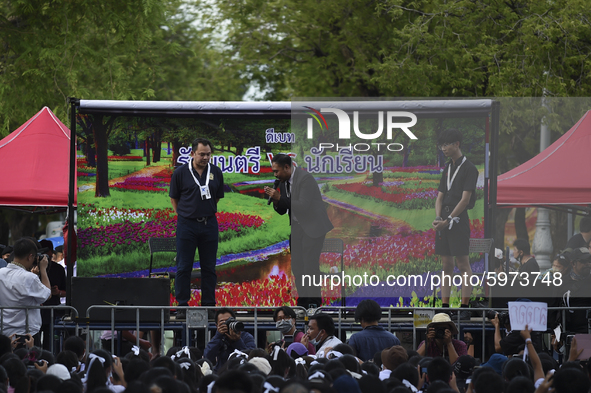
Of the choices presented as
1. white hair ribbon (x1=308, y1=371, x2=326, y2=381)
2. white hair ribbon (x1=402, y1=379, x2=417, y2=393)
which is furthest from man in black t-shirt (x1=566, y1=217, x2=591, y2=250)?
white hair ribbon (x1=308, y1=371, x2=326, y2=381)

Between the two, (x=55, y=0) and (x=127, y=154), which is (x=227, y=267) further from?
(x=55, y=0)

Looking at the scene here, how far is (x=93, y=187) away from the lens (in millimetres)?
10953

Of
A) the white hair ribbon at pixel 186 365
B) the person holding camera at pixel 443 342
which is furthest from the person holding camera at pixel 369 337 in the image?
the white hair ribbon at pixel 186 365

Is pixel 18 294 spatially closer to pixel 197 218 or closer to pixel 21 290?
pixel 21 290

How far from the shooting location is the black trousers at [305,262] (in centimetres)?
1077

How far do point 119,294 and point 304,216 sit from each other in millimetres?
2637

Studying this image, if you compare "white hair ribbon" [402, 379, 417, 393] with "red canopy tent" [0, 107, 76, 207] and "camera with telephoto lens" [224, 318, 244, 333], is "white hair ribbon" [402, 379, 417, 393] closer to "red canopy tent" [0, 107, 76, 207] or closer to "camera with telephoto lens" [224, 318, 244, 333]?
"camera with telephoto lens" [224, 318, 244, 333]

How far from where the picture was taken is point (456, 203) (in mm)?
10609

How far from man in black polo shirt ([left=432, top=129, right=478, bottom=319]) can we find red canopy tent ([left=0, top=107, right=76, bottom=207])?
5906 millimetres

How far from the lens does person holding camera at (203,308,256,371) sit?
8.70 m

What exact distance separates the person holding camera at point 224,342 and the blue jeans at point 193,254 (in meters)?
1.59

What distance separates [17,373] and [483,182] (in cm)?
647

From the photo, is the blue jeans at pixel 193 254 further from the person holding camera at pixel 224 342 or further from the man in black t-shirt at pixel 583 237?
the man in black t-shirt at pixel 583 237

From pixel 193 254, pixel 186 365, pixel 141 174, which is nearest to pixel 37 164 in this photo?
pixel 141 174
